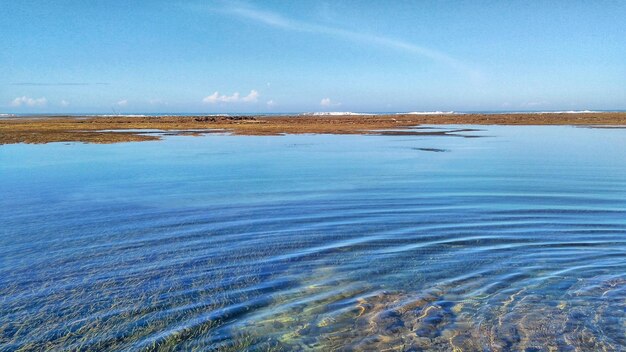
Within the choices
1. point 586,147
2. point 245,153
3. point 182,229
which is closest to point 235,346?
point 182,229

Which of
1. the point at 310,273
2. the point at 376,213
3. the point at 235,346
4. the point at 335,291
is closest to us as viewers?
the point at 235,346

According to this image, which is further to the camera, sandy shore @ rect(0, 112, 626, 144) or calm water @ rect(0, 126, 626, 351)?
sandy shore @ rect(0, 112, 626, 144)

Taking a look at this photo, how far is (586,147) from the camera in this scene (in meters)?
34.2

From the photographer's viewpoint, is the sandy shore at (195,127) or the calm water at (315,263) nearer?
the calm water at (315,263)

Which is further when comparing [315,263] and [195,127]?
[195,127]

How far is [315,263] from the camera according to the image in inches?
384

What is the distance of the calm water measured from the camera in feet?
21.9

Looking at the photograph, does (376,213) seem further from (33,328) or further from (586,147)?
(586,147)

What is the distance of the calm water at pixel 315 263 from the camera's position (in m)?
6.67

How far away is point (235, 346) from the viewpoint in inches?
249

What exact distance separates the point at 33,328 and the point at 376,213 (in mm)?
9906

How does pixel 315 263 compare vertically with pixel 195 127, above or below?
above

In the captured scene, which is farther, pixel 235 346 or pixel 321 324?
pixel 321 324

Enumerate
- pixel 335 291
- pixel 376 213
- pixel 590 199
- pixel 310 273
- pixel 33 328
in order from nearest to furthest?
pixel 33 328 < pixel 335 291 < pixel 310 273 < pixel 376 213 < pixel 590 199
